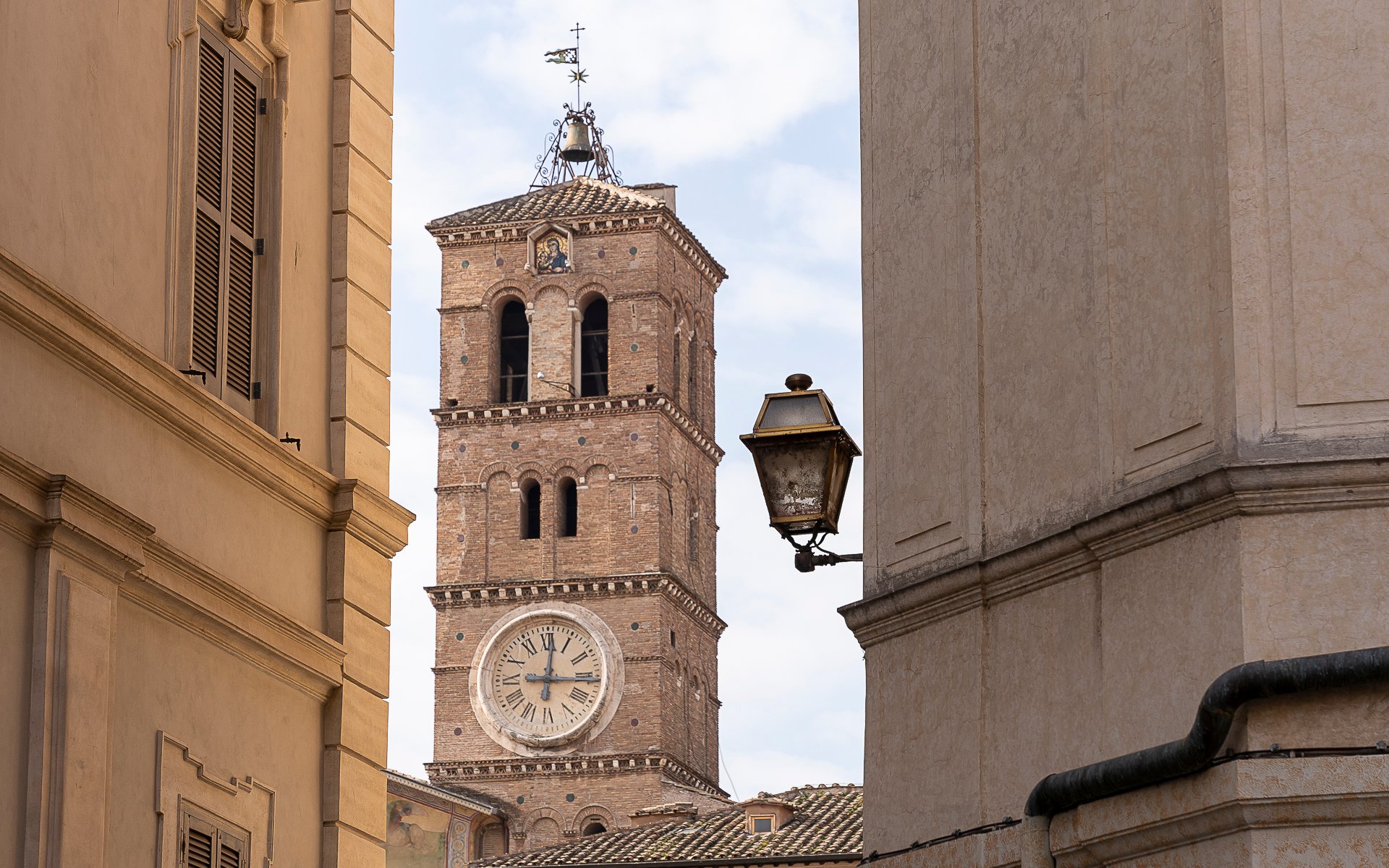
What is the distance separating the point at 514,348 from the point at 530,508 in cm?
424

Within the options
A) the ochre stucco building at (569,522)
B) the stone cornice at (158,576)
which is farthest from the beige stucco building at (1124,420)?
the ochre stucco building at (569,522)

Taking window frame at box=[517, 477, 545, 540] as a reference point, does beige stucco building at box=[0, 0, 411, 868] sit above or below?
below

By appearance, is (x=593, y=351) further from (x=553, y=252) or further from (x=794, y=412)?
(x=794, y=412)

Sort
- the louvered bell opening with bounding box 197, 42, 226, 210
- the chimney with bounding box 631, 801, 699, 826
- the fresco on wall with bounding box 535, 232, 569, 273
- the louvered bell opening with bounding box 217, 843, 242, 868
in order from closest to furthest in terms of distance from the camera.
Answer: the louvered bell opening with bounding box 217, 843, 242, 868 → the louvered bell opening with bounding box 197, 42, 226, 210 → the chimney with bounding box 631, 801, 699, 826 → the fresco on wall with bounding box 535, 232, 569, 273

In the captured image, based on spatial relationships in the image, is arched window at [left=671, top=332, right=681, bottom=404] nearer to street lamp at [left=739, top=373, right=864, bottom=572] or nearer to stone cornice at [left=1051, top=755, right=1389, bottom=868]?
street lamp at [left=739, top=373, right=864, bottom=572]

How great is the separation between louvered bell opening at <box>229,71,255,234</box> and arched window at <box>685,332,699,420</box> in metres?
53.4

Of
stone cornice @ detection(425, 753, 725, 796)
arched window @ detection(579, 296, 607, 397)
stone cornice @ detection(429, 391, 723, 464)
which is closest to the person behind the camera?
stone cornice @ detection(425, 753, 725, 796)

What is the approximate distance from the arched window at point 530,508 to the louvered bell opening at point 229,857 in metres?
50.8

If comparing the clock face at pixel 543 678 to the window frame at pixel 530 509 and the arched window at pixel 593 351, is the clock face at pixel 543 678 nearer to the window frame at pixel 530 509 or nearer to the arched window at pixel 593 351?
the window frame at pixel 530 509

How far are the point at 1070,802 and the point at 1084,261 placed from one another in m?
1.71

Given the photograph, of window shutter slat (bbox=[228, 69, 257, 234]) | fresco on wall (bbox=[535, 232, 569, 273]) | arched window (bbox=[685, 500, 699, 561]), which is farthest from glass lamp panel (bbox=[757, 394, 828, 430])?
arched window (bbox=[685, 500, 699, 561])

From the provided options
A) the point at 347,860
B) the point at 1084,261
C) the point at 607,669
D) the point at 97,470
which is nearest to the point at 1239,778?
the point at 1084,261

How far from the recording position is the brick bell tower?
197ft

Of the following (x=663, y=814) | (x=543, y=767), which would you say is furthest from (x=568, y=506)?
(x=663, y=814)
